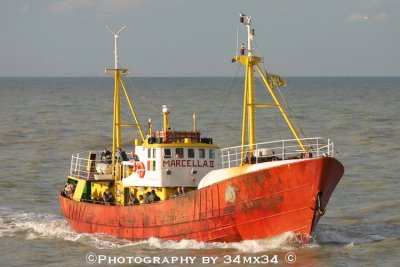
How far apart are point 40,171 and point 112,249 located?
1039 inches

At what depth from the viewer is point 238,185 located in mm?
34375

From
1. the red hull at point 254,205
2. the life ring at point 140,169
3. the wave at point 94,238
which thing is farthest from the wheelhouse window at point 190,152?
the wave at point 94,238

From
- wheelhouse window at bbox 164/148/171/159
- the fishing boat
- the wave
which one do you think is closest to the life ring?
the fishing boat

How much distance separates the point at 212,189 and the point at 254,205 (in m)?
1.68

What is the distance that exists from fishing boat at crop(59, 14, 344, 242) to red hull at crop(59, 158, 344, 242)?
0.12 feet

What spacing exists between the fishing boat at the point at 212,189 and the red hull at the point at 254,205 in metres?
0.04

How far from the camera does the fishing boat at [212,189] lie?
3406 centimetres

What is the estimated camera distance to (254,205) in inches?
Result: 1356

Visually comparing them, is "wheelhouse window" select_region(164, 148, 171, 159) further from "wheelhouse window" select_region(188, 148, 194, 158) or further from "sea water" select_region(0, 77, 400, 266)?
"sea water" select_region(0, 77, 400, 266)

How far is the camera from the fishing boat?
3406cm

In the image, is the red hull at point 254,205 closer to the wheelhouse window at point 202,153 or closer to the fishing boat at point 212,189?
the fishing boat at point 212,189

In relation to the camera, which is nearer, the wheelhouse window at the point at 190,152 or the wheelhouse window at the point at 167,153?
the wheelhouse window at the point at 167,153

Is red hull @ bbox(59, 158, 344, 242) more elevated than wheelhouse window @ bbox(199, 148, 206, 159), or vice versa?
wheelhouse window @ bbox(199, 148, 206, 159)

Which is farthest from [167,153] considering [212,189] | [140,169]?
[212,189]
